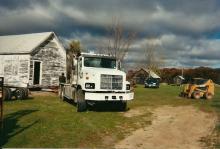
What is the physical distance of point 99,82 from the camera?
18.4m

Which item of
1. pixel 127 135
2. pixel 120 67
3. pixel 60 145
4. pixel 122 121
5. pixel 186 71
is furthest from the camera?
pixel 186 71

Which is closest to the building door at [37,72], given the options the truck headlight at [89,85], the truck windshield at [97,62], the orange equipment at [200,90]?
the orange equipment at [200,90]

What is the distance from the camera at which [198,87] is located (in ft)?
105

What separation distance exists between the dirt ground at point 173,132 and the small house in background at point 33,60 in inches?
615

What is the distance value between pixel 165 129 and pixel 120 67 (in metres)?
6.93

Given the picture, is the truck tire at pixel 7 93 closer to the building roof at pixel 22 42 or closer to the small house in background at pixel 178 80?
the building roof at pixel 22 42

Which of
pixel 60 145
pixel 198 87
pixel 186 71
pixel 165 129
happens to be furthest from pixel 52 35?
pixel 186 71

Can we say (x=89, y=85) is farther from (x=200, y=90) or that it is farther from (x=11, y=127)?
(x=200, y=90)

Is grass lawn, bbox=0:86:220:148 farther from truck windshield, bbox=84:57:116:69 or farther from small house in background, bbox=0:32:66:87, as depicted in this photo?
small house in background, bbox=0:32:66:87

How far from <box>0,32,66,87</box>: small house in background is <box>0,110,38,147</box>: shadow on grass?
15562mm

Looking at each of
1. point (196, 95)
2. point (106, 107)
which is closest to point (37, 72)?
point (106, 107)

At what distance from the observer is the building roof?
108ft

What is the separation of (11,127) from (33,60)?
19750 millimetres

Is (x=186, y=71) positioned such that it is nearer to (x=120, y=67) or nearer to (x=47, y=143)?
(x=120, y=67)
